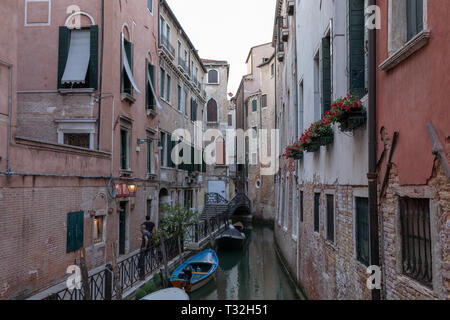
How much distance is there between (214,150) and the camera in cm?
3159

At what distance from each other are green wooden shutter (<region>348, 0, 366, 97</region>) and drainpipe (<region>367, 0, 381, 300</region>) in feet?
3.12

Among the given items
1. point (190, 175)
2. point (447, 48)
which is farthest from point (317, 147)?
point (190, 175)

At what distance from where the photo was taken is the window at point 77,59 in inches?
440

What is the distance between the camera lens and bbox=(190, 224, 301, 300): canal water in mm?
12672

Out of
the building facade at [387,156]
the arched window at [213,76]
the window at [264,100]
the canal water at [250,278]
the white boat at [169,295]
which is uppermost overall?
the arched window at [213,76]

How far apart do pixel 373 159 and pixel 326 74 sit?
Answer: 3.73 m

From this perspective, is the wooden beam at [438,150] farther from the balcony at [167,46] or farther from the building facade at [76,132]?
the balcony at [167,46]

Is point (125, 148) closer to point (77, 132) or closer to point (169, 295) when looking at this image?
point (77, 132)

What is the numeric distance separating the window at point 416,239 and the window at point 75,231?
7.35 m

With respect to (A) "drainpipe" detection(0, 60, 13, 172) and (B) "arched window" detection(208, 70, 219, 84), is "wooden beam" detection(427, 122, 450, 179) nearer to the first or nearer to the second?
(A) "drainpipe" detection(0, 60, 13, 172)

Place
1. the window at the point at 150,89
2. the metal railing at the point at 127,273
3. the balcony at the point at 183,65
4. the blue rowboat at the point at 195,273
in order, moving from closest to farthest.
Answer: the metal railing at the point at 127,273, the blue rowboat at the point at 195,273, the window at the point at 150,89, the balcony at the point at 183,65

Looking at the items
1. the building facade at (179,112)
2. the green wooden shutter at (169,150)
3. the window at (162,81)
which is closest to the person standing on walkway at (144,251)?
the building facade at (179,112)

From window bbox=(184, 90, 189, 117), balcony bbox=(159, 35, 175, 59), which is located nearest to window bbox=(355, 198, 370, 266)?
balcony bbox=(159, 35, 175, 59)

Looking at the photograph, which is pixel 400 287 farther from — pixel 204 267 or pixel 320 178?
pixel 204 267
